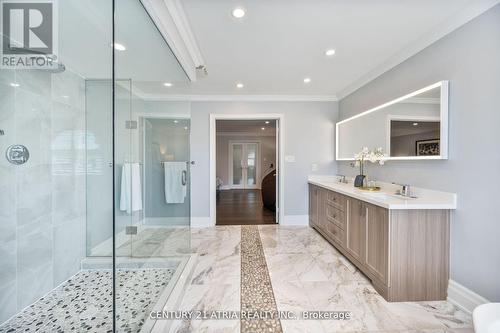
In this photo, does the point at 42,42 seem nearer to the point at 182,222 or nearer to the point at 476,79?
the point at 182,222

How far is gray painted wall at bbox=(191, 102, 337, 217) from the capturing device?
401 centimetres

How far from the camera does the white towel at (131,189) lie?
2.36 m

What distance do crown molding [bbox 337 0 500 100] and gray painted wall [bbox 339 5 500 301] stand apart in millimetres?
45

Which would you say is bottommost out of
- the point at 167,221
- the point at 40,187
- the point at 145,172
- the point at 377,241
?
the point at 167,221

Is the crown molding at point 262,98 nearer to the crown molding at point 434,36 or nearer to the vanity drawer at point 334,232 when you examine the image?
the crown molding at point 434,36

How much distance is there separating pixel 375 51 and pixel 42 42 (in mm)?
3271

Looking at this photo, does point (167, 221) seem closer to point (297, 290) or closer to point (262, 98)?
point (297, 290)

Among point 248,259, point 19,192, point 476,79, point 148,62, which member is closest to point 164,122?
point 148,62

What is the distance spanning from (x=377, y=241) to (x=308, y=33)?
2.08 m

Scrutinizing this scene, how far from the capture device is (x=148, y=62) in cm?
242

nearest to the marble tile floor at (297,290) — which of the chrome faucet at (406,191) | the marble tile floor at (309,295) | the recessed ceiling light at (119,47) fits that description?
the marble tile floor at (309,295)

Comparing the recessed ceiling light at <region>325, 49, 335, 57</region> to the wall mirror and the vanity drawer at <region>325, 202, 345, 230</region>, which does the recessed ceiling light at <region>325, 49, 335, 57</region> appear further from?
the vanity drawer at <region>325, 202, 345, 230</region>

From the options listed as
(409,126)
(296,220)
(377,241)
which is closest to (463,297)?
(377,241)

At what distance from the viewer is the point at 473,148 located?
1707mm
